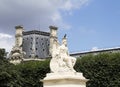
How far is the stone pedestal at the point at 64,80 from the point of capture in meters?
29.0

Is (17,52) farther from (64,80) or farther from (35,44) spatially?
(64,80)

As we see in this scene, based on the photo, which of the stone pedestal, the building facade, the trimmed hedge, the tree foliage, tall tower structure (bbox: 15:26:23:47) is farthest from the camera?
the building facade

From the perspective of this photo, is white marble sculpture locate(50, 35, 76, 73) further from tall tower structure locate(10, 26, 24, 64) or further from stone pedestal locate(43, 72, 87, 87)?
tall tower structure locate(10, 26, 24, 64)

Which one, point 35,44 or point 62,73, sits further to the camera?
point 35,44

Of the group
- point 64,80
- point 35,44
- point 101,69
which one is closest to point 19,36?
point 35,44

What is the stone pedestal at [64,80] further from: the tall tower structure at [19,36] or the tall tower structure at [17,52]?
the tall tower structure at [19,36]

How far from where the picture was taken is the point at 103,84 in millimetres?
46875

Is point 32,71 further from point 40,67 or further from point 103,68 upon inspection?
point 103,68

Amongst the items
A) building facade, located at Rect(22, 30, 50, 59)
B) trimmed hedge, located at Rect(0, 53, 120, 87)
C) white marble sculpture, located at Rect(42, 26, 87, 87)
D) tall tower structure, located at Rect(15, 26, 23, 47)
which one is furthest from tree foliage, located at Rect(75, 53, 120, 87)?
tall tower structure, located at Rect(15, 26, 23, 47)

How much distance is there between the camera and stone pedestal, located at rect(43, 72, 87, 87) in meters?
29.0

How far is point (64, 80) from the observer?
2902 cm

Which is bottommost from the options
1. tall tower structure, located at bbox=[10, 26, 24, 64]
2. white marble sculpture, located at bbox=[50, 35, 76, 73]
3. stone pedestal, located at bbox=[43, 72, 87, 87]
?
stone pedestal, located at bbox=[43, 72, 87, 87]

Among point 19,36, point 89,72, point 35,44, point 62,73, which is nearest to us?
point 62,73

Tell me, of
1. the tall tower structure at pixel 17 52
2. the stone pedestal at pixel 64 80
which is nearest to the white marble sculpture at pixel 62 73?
the stone pedestal at pixel 64 80
